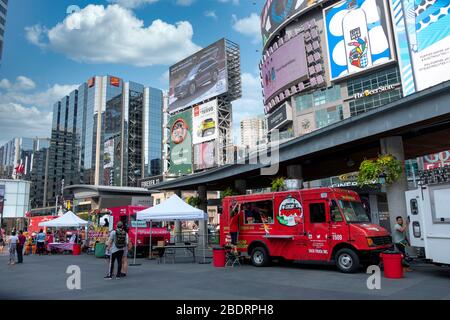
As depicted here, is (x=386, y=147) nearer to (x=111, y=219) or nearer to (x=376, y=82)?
(x=111, y=219)

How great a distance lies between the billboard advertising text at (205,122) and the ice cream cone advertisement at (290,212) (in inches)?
2312

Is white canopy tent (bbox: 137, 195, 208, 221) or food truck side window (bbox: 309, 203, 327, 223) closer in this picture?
food truck side window (bbox: 309, 203, 327, 223)

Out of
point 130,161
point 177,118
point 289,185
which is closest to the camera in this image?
point 289,185

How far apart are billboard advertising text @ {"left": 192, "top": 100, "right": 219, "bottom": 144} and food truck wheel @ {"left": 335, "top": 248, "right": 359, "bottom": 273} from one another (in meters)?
61.0

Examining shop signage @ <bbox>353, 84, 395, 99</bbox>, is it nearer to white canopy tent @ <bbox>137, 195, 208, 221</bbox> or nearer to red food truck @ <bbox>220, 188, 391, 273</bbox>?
red food truck @ <bbox>220, 188, 391, 273</bbox>

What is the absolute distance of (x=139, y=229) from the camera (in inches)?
851

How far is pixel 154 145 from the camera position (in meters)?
136

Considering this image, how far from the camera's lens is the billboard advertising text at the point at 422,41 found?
4688 cm

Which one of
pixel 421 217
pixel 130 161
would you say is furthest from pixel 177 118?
pixel 421 217

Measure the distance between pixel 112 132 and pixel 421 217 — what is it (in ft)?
441

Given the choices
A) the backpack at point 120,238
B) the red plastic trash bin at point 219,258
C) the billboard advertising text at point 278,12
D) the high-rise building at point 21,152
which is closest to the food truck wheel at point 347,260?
the red plastic trash bin at point 219,258

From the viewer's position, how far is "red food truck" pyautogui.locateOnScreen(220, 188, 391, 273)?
12.6 metres

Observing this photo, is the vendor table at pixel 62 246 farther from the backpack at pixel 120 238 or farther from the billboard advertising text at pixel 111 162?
the billboard advertising text at pixel 111 162

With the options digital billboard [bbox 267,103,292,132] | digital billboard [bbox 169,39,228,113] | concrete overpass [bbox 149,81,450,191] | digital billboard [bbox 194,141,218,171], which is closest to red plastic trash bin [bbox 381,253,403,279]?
concrete overpass [bbox 149,81,450,191]
